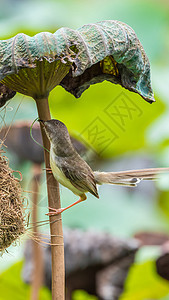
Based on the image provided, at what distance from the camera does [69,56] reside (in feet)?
2.09

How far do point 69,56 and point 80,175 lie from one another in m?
0.20

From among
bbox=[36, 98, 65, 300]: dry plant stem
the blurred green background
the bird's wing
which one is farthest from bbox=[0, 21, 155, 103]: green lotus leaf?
the blurred green background

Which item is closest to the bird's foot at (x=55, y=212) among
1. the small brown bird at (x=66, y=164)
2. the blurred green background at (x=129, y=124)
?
the small brown bird at (x=66, y=164)

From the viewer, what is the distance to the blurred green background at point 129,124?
75.5 inches

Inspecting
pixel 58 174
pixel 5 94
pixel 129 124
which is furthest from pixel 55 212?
pixel 129 124

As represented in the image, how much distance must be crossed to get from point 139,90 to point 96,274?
2.94 ft

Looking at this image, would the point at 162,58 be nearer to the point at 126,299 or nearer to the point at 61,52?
the point at 126,299

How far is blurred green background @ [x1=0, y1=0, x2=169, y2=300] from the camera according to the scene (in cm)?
192

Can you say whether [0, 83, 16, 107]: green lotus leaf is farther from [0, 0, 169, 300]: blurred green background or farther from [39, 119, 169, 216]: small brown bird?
[0, 0, 169, 300]: blurred green background

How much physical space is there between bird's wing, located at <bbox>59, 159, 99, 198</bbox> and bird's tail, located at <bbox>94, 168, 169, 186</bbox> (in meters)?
0.03

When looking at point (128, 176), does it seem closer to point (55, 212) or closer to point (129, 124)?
point (55, 212)

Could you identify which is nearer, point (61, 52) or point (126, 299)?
point (61, 52)

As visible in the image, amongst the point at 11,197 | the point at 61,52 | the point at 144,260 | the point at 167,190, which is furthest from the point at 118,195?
the point at 61,52

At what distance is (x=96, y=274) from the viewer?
1.46m
